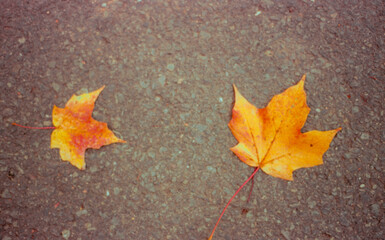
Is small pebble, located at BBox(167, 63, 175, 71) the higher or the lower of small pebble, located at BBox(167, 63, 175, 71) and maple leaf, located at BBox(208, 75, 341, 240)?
the higher

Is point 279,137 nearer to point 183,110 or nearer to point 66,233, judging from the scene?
point 183,110

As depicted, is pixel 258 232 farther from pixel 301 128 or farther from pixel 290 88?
pixel 290 88

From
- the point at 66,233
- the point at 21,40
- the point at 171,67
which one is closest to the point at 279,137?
the point at 171,67

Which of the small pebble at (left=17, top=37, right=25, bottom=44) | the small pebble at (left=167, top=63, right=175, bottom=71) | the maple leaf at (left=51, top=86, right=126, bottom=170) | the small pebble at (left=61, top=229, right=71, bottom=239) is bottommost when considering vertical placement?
the small pebble at (left=61, top=229, right=71, bottom=239)

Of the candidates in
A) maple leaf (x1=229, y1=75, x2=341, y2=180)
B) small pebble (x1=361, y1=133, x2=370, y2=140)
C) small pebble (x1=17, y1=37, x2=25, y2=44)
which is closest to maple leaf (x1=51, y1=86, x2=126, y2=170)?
small pebble (x1=17, y1=37, x2=25, y2=44)

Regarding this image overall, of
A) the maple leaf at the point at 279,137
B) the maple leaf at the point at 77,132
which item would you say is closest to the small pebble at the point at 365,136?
the maple leaf at the point at 279,137

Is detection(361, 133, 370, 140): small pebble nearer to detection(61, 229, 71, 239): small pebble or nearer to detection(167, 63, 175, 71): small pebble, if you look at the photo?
detection(167, 63, 175, 71): small pebble
